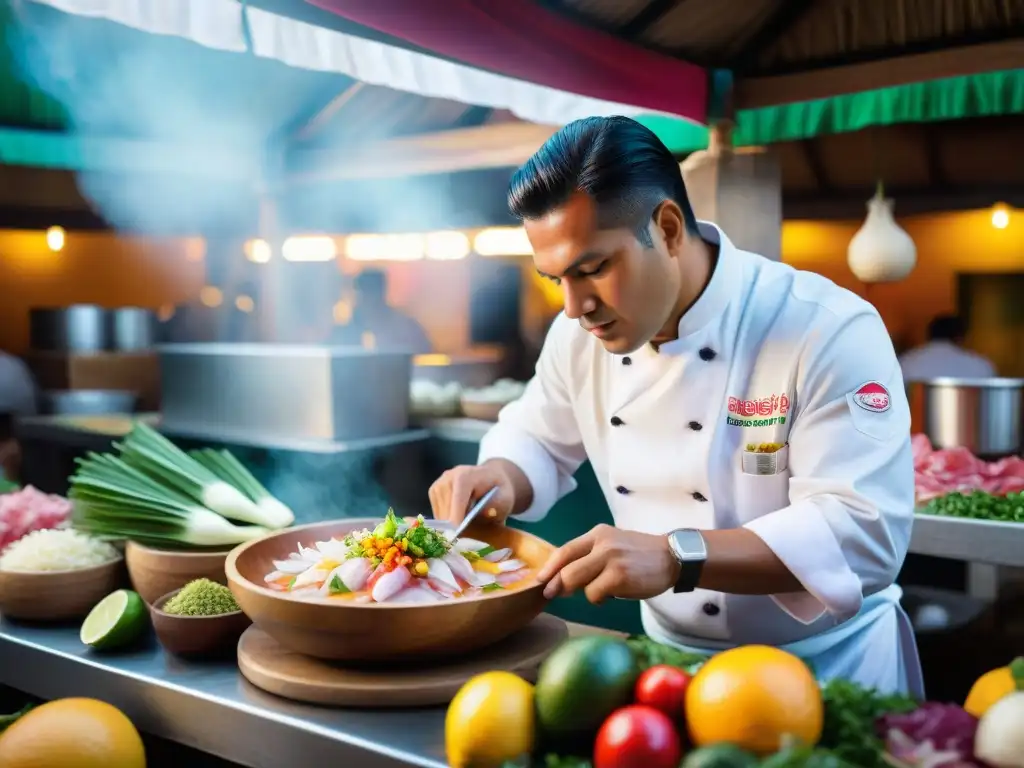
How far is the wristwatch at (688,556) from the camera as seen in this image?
1.48 m

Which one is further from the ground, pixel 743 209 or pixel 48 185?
pixel 48 185

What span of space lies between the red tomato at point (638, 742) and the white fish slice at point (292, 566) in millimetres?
734

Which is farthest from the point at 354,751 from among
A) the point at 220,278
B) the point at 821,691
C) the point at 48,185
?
the point at 220,278

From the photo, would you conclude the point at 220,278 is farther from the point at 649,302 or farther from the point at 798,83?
the point at 649,302

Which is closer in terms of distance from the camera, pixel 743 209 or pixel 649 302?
pixel 649 302

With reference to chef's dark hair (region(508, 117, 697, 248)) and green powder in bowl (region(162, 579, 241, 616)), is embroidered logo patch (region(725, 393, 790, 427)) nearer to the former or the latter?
chef's dark hair (region(508, 117, 697, 248))

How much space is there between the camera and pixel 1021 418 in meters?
3.87

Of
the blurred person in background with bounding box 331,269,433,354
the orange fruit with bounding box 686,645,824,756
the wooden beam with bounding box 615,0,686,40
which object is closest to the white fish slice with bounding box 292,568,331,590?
the orange fruit with bounding box 686,645,824,756

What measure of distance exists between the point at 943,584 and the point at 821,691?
13.6 feet

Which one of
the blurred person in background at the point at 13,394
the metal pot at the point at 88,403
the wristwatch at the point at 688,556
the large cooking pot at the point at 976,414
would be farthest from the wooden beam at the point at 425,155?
the wristwatch at the point at 688,556

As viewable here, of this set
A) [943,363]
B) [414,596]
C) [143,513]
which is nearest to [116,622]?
[143,513]

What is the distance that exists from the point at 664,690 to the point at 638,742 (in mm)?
103

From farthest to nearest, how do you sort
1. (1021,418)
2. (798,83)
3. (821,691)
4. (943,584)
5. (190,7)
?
1. (943,584)
2. (798,83)
3. (1021,418)
4. (190,7)
5. (821,691)

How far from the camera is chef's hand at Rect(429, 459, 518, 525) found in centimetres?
193
